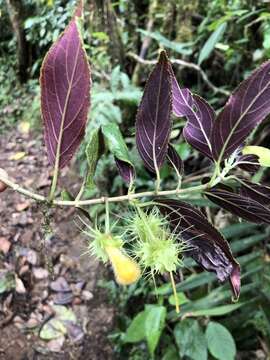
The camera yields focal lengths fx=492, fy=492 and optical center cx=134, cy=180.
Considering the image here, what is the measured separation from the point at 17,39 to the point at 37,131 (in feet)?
3.52

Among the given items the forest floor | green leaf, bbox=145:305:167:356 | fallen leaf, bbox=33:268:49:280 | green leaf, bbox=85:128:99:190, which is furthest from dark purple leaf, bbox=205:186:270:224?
fallen leaf, bbox=33:268:49:280

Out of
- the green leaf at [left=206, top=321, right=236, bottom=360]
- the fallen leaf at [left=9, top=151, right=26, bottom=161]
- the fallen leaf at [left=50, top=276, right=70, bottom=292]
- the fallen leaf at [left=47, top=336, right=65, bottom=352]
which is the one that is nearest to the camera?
Result: the green leaf at [left=206, top=321, right=236, bottom=360]

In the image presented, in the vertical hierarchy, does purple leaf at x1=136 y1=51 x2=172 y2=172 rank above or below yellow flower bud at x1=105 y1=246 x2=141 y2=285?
above

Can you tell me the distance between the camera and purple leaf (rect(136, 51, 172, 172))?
0.54 metres

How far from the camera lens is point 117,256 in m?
0.50

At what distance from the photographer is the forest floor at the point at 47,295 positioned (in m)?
2.13

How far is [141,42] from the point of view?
9.63 feet

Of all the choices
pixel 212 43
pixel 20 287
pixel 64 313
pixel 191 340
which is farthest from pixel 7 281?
pixel 212 43

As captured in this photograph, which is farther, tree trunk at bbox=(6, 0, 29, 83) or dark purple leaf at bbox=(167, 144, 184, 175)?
tree trunk at bbox=(6, 0, 29, 83)

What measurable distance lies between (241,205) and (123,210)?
1523 mm

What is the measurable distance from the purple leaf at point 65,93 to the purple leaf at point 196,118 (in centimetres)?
15

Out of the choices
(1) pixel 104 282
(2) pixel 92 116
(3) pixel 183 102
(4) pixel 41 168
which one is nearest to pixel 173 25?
(2) pixel 92 116

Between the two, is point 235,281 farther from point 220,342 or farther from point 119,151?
point 220,342

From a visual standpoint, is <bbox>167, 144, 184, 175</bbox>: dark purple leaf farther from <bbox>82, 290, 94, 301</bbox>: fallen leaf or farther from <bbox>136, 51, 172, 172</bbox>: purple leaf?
<bbox>82, 290, 94, 301</bbox>: fallen leaf
